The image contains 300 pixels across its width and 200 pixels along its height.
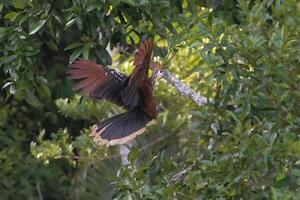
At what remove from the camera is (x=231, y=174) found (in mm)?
2377

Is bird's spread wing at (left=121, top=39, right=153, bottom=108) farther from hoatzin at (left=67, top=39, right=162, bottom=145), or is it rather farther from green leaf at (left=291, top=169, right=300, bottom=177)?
Result: green leaf at (left=291, top=169, right=300, bottom=177)

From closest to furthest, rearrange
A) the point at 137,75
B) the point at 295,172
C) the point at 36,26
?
the point at 295,172 < the point at 137,75 < the point at 36,26

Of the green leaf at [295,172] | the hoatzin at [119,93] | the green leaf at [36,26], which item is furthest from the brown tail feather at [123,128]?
the green leaf at [295,172]

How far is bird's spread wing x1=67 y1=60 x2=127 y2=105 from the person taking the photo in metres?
2.43

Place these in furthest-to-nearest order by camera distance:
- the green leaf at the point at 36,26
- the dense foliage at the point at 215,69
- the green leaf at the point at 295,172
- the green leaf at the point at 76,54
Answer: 1. the green leaf at the point at 76,54
2. the green leaf at the point at 36,26
3. the dense foliage at the point at 215,69
4. the green leaf at the point at 295,172

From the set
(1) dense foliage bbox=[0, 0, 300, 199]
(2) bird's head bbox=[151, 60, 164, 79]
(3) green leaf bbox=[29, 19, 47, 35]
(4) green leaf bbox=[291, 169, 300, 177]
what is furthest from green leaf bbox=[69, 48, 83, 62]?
(4) green leaf bbox=[291, 169, 300, 177]

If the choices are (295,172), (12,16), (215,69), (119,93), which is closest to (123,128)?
(119,93)

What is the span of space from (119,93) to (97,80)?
93 mm

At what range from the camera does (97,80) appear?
8.15 ft

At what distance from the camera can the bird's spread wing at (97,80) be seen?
2.43 metres

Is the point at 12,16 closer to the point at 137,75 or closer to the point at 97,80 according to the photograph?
the point at 97,80

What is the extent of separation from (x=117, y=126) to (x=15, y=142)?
2922mm

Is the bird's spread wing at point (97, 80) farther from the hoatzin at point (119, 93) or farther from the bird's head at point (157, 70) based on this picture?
the bird's head at point (157, 70)

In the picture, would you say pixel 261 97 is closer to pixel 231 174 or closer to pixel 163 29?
pixel 231 174
